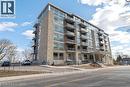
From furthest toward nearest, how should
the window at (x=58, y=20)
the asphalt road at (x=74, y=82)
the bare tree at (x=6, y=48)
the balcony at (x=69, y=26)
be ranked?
the bare tree at (x=6, y=48) < the balcony at (x=69, y=26) < the window at (x=58, y=20) < the asphalt road at (x=74, y=82)

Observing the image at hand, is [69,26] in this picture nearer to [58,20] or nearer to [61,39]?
[58,20]

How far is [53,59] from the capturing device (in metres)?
67.5

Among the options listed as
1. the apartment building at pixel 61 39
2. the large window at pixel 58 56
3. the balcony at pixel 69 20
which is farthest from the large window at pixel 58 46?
the balcony at pixel 69 20

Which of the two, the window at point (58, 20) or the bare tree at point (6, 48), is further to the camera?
the bare tree at point (6, 48)

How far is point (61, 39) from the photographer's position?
73.8 metres

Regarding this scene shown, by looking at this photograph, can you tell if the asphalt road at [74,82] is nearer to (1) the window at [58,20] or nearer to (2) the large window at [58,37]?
(2) the large window at [58,37]

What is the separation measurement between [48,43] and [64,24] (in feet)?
42.5

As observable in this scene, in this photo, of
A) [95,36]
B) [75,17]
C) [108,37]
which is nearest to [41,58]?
[75,17]

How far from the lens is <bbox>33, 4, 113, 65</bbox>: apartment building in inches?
2685

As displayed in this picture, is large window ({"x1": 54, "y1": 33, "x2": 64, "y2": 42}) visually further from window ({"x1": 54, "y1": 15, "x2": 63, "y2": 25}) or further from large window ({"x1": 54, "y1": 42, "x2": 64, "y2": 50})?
window ({"x1": 54, "y1": 15, "x2": 63, "y2": 25})

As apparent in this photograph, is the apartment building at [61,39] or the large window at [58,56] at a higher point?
the apartment building at [61,39]

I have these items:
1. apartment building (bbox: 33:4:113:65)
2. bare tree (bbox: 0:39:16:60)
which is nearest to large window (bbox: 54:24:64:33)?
apartment building (bbox: 33:4:113:65)

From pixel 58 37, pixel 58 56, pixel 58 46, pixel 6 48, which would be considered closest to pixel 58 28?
pixel 58 37

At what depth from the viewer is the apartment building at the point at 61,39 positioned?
6819 centimetres
